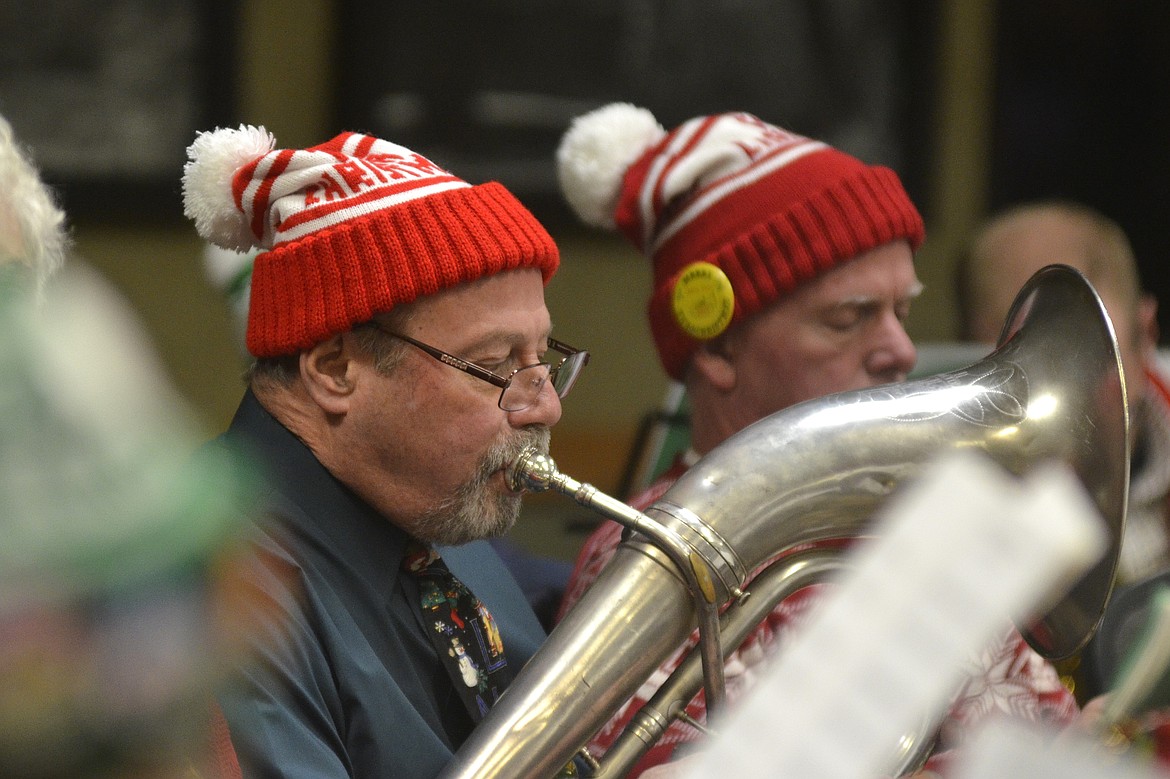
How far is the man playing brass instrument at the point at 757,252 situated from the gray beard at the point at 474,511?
28 centimetres

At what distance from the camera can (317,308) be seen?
137cm

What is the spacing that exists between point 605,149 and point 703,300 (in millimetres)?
240

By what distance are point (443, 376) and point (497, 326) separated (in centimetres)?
8

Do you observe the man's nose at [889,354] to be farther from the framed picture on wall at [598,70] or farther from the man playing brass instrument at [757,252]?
the framed picture on wall at [598,70]

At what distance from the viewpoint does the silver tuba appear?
118 cm

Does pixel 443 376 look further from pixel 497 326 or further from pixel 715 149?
pixel 715 149

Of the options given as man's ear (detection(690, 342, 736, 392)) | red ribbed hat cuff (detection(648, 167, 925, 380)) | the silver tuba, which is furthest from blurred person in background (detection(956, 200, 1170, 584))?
the silver tuba

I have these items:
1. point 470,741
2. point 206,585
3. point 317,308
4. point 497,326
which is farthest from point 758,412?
point 206,585

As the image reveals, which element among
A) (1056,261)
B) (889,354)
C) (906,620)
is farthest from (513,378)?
(1056,261)

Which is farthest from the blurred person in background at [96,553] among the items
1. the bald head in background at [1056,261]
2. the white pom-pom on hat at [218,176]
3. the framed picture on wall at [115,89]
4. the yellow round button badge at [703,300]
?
the framed picture on wall at [115,89]

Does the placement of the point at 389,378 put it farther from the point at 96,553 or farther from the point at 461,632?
the point at 96,553

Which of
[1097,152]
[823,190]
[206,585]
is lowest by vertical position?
[1097,152]

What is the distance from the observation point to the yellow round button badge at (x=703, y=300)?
1.77 m

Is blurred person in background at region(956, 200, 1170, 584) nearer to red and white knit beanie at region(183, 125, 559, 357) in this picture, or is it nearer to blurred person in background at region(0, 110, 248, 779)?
red and white knit beanie at region(183, 125, 559, 357)
